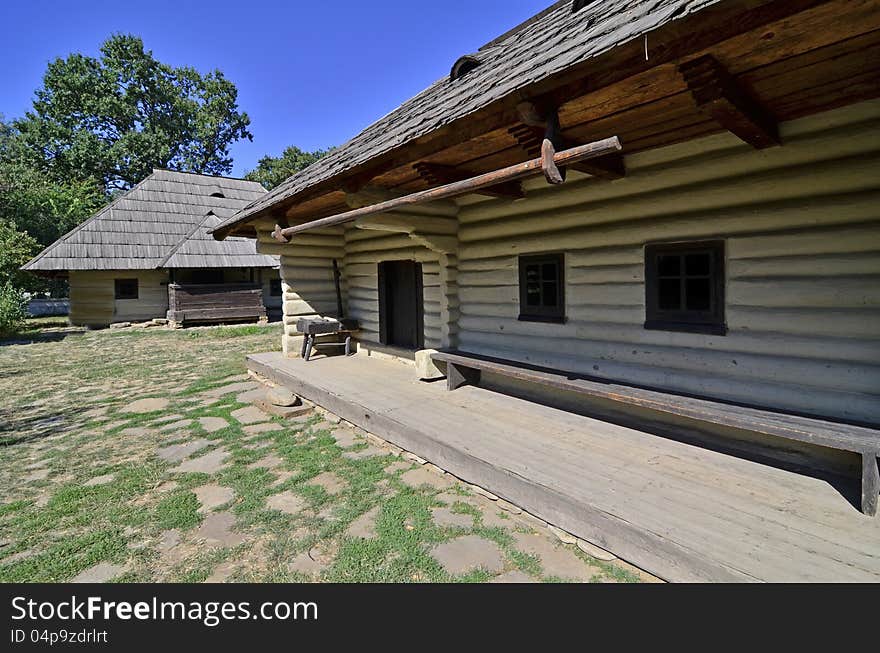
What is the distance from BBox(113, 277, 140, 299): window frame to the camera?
654 inches

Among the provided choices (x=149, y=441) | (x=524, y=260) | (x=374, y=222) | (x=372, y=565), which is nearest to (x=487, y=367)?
(x=524, y=260)

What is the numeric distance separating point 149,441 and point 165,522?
2054mm

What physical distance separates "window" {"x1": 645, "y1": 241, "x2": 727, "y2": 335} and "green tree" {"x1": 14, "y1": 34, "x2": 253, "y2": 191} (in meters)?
37.7

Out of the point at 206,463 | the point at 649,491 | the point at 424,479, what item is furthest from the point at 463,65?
the point at 206,463

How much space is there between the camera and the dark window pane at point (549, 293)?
16.3 feet

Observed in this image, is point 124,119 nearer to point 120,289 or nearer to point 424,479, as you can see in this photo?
point 120,289

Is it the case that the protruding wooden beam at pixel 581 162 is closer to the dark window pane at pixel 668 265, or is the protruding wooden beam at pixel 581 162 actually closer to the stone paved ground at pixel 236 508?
the dark window pane at pixel 668 265

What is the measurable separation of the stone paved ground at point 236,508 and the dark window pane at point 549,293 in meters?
2.28

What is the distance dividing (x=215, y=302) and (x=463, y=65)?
570 inches

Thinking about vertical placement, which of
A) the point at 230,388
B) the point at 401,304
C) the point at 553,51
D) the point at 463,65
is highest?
the point at 463,65

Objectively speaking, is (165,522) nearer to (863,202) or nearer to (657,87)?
(657,87)

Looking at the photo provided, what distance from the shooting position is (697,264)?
3781 mm

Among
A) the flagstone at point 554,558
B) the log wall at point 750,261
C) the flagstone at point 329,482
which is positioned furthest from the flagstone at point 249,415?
the flagstone at point 554,558

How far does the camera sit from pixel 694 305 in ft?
12.5
